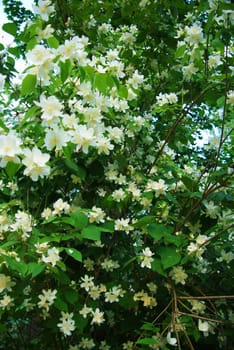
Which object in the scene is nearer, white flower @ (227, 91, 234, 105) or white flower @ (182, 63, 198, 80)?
white flower @ (227, 91, 234, 105)

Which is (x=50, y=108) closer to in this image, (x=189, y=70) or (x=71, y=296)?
(x=71, y=296)

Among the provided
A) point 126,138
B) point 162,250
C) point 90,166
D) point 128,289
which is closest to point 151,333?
point 128,289

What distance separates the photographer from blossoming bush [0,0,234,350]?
1.59 metres

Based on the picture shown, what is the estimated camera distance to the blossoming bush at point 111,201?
159 cm

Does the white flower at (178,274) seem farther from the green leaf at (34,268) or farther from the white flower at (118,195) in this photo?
the green leaf at (34,268)

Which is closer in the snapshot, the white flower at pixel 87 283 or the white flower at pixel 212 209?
the white flower at pixel 87 283

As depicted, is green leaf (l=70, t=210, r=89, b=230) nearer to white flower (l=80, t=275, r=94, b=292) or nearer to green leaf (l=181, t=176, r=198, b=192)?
white flower (l=80, t=275, r=94, b=292)

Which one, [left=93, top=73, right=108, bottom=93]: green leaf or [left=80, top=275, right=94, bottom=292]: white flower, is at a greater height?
[left=93, top=73, right=108, bottom=93]: green leaf

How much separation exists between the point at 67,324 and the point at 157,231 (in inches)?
19.4

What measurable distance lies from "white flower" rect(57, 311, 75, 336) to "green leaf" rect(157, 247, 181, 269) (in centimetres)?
41

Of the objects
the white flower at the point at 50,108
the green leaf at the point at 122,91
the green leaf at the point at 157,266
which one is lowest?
the green leaf at the point at 157,266

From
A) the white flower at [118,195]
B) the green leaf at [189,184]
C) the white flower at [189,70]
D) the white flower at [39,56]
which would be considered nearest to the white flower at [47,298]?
the white flower at [118,195]

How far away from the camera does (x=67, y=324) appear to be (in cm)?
170

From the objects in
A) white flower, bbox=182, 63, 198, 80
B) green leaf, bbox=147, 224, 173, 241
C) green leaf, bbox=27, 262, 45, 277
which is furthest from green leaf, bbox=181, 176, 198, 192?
green leaf, bbox=27, 262, 45, 277
